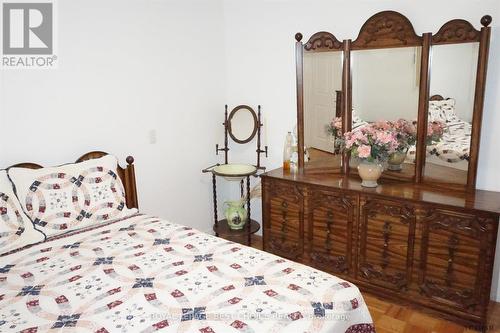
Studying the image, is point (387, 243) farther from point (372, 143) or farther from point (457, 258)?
point (372, 143)

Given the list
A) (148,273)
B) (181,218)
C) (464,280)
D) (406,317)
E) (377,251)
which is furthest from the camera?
(181,218)

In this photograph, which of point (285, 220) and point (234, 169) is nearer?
A: point (285, 220)

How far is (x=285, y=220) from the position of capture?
119 inches

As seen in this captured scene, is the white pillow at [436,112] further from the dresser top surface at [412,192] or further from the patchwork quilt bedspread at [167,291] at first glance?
the patchwork quilt bedspread at [167,291]

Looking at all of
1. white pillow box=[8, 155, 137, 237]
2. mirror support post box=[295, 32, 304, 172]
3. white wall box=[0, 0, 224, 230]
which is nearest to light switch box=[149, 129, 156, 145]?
white wall box=[0, 0, 224, 230]

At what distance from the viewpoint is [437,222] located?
A: 7.57ft

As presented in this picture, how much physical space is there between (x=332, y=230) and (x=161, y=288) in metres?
1.52

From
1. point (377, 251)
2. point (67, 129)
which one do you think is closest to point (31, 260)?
point (67, 129)

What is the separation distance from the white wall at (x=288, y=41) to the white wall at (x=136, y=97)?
0.21 metres

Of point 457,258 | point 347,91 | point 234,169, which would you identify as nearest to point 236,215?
point 234,169

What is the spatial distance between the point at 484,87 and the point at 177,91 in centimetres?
227

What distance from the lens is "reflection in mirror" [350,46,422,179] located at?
2.61 m

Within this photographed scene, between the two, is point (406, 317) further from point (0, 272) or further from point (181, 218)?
point (0, 272)

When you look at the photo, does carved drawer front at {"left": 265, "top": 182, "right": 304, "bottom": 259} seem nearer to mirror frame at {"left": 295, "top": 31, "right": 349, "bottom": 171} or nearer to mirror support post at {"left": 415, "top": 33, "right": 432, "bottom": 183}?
mirror frame at {"left": 295, "top": 31, "right": 349, "bottom": 171}
